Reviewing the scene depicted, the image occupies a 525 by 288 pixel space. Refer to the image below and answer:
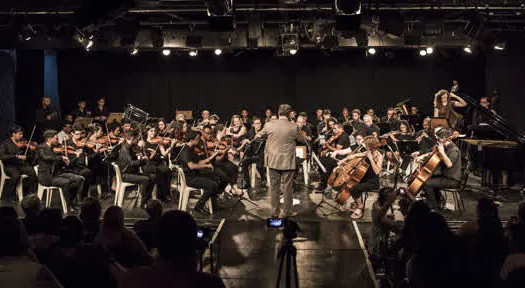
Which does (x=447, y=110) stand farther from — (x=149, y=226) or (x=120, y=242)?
(x=120, y=242)

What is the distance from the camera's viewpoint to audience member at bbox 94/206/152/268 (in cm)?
415

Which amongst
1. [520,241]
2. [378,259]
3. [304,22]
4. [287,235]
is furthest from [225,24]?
[520,241]

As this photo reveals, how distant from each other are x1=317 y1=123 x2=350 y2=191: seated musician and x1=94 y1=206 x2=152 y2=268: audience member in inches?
254

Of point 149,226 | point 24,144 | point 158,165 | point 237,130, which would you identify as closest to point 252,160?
point 237,130

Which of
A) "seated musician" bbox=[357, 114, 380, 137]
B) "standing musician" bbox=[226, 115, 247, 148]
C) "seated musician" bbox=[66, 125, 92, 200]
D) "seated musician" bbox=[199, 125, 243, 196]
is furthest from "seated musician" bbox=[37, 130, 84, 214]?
"seated musician" bbox=[357, 114, 380, 137]

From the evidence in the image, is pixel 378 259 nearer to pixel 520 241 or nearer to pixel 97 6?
pixel 520 241

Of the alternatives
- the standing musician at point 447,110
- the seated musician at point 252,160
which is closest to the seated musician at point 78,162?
the seated musician at point 252,160

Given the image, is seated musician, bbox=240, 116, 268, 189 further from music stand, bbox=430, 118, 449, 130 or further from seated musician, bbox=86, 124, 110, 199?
music stand, bbox=430, 118, 449, 130

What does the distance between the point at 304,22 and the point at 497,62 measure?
19.1 ft

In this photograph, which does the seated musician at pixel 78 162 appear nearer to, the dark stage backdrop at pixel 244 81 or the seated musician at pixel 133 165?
the seated musician at pixel 133 165

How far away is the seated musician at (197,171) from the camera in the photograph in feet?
28.8

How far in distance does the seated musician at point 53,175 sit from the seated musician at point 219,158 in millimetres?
2250

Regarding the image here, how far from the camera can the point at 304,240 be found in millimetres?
7324

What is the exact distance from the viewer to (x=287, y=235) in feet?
14.0
